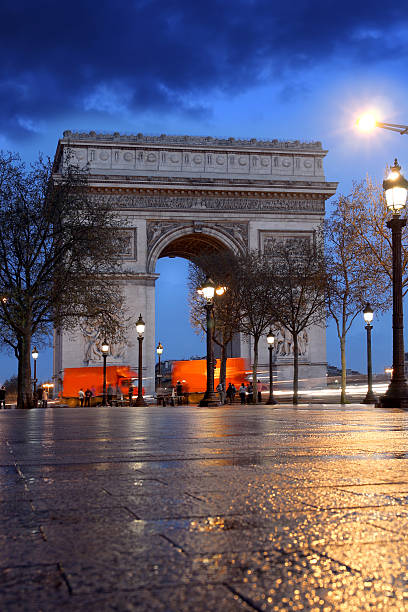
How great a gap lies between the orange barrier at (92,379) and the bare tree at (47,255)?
504 inches

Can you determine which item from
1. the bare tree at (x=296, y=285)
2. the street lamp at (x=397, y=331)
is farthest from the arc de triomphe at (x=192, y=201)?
the street lamp at (x=397, y=331)

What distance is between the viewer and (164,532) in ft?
5.10

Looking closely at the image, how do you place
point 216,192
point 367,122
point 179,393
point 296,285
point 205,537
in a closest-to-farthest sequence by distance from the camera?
point 205,537 < point 367,122 < point 296,285 < point 179,393 < point 216,192

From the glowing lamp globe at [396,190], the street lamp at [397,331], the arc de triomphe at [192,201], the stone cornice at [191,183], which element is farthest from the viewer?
the arc de triomphe at [192,201]

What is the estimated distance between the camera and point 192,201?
43.5 meters

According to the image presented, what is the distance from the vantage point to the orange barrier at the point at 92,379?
38000mm

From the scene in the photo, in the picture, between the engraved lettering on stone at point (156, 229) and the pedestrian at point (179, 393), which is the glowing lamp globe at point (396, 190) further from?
the engraved lettering on stone at point (156, 229)

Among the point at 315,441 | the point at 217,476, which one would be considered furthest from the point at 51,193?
the point at 217,476

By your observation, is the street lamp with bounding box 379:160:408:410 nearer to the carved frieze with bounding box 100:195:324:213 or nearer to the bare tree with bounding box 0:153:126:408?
the bare tree with bounding box 0:153:126:408

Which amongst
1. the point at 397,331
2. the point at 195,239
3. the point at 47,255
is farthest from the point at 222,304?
the point at 397,331

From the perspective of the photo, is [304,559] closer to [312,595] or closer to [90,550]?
[312,595]

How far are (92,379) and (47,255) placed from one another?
14991 millimetres

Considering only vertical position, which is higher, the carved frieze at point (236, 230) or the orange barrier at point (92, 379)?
the carved frieze at point (236, 230)

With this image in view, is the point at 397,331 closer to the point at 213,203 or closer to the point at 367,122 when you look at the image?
the point at 367,122
